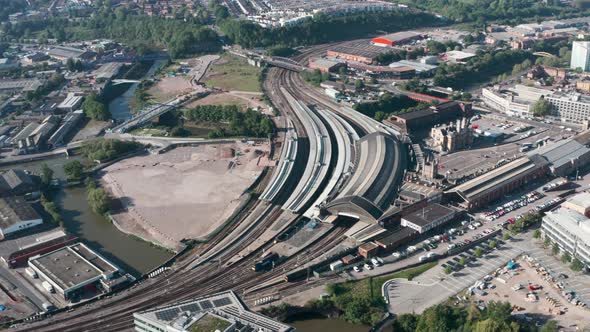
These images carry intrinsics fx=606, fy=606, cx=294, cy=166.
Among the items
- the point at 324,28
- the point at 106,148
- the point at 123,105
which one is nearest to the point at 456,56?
the point at 324,28

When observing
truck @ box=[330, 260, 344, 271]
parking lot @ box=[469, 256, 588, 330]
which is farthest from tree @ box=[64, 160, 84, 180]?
parking lot @ box=[469, 256, 588, 330]

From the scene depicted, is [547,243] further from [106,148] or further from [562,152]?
[106,148]

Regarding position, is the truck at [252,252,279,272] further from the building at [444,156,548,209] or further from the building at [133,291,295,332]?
the building at [444,156,548,209]

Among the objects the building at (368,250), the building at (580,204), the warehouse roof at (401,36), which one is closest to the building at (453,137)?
the building at (580,204)

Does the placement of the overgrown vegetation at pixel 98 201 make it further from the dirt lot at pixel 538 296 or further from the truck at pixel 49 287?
the dirt lot at pixel 538 296

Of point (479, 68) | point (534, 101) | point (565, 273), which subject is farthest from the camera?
point (479, 68)

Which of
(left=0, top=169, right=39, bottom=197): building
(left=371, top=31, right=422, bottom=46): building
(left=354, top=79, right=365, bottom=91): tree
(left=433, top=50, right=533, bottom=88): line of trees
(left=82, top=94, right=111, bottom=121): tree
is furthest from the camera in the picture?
(left=371, top=31, right=422, bottom=46): building

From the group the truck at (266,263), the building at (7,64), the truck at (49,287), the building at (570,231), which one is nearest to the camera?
the truck at (49,287)
